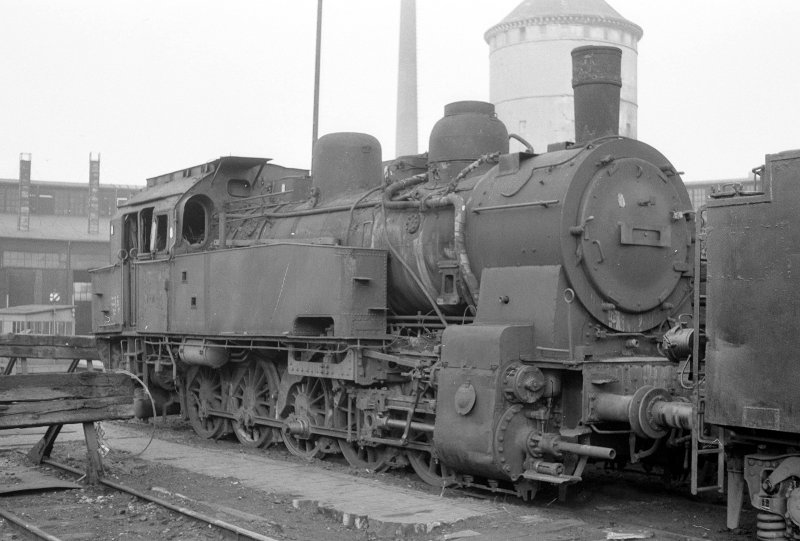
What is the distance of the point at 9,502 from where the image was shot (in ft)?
27.5

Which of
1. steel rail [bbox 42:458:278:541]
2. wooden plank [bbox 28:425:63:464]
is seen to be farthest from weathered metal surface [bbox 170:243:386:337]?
steel rail [bbox 42:458:278:541]

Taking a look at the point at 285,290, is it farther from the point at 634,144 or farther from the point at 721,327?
the point at 721,327

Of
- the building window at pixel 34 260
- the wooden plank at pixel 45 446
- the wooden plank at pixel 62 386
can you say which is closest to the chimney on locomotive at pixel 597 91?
the wooden plank at pixel 62 386

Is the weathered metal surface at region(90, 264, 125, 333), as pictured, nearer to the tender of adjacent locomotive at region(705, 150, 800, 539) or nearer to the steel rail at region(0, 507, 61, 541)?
the steel rail at region(0, 507, 61, 541)

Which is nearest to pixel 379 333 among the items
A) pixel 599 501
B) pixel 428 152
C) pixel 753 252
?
pixel 428 152

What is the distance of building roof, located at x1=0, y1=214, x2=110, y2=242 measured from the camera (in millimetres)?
47312

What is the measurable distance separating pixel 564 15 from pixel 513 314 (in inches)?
1299

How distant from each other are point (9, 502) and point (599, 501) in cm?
536

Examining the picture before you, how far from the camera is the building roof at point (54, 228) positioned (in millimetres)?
47312

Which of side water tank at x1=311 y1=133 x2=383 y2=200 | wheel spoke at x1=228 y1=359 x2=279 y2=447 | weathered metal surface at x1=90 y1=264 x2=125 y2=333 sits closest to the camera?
wheel spoke at x1=228 y1=359 x2=279 y2=447

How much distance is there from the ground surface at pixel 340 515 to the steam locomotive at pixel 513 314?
332 millimetres

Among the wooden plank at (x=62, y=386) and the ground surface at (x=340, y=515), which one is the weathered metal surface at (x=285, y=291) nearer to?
the ground surface at (x=340, y=515)

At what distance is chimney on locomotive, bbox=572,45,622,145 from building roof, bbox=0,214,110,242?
42797 mm

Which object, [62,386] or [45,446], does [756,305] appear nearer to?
[62,386]
